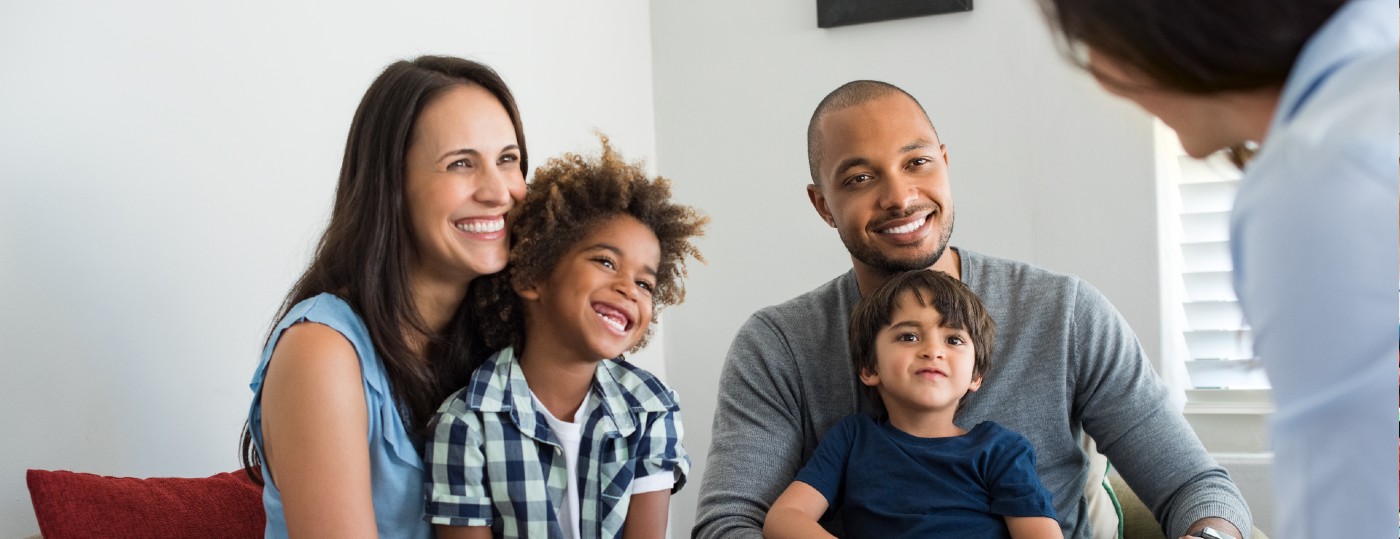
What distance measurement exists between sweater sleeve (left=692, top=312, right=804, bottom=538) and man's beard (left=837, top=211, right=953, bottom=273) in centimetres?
20

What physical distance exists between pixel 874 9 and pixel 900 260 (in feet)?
4.84

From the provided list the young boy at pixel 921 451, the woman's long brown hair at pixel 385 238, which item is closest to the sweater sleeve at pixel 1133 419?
the young boy at pixel 921 451

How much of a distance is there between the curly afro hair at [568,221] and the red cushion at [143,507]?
0.42 m

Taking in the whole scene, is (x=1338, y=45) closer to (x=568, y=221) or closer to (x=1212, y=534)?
(x=568, y=221)

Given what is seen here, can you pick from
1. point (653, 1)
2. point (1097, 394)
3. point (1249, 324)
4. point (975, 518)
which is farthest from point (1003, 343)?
point (653, 1)

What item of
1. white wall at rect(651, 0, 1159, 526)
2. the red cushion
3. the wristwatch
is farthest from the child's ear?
white wall at rect(651, 0, 1159, 526)

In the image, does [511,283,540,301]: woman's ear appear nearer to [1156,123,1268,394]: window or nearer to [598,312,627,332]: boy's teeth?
[598,312,627,332]: boy's teeth

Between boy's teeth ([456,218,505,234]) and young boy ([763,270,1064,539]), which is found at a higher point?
boy's teeth ([456,218,505,234])

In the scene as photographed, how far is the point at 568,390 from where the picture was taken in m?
1.67

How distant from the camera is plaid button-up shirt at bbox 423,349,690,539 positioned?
1.56 metres

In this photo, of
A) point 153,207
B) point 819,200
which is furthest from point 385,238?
point 819,200

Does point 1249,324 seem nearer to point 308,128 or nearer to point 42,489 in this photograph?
point 42,489

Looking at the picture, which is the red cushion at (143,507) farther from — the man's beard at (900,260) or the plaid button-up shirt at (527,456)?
the man's beard at (900,260)

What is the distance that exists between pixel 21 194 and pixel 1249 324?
59.2 inches
